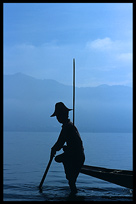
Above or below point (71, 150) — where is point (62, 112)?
above

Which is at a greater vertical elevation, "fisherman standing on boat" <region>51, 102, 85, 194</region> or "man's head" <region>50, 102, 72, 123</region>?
"man's head" <region>50, 102, 72, 123</region>

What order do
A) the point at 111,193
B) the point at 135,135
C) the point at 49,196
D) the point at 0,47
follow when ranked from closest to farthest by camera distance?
the point at 135,135 < the point at 0,47 < the point at 49,196 < the point at 111,193

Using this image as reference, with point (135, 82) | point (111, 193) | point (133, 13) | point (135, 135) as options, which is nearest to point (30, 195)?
point (111, 193)

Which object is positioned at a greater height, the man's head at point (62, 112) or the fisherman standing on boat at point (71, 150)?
the man's head at point (62, 112)

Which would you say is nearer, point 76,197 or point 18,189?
point 76,197

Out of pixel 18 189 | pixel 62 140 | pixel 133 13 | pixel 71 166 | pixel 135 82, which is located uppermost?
pixel 133 13

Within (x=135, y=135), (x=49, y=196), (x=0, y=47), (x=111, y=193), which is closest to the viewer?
(x=135, y=135)

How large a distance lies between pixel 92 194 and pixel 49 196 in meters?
1.35

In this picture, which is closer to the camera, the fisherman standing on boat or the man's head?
the fisherman standing on boat

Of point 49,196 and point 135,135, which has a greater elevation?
point 135,135

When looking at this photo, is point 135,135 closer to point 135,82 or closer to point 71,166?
point 135,82

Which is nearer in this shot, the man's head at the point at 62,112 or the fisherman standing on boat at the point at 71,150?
the fisherman standing on boat at the point at 71,150

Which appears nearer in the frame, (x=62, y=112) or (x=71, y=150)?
(x=71, y=150)

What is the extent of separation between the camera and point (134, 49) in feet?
28.5
